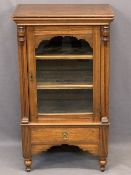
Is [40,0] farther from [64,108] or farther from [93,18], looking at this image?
[64,108]

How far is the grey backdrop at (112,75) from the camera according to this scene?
2.09 metres

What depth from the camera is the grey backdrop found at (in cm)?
209

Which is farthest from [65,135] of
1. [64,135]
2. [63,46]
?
[63,46]

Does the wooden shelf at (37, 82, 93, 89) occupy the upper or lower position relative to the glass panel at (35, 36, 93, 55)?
lower

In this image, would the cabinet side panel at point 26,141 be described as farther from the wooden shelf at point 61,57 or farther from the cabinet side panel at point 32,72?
the wooden shelf at point 61,57

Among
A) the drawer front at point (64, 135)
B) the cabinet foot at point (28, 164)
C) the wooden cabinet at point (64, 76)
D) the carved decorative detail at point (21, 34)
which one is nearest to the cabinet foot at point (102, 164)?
the wooden cabinet at point (64, 76)

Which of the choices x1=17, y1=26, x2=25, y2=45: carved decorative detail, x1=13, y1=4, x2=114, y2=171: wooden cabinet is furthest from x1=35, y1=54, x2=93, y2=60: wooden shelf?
x1=17, y1=26, x2=25, y2=45: carved decorative detail

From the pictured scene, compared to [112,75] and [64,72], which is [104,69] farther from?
[112,75]

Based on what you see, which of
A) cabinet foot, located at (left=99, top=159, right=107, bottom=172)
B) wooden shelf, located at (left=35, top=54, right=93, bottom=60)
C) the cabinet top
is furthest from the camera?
cabinet foot, located at (left=99, top=159, right=107, bottom=172)

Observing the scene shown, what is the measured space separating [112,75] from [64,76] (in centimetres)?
35

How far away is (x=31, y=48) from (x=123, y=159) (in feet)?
2.50

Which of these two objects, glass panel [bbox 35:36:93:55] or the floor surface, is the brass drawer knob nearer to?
the floor surface

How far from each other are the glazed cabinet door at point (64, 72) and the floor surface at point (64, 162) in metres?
0.28

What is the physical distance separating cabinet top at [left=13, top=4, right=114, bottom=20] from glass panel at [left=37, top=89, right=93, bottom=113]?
359 mm
